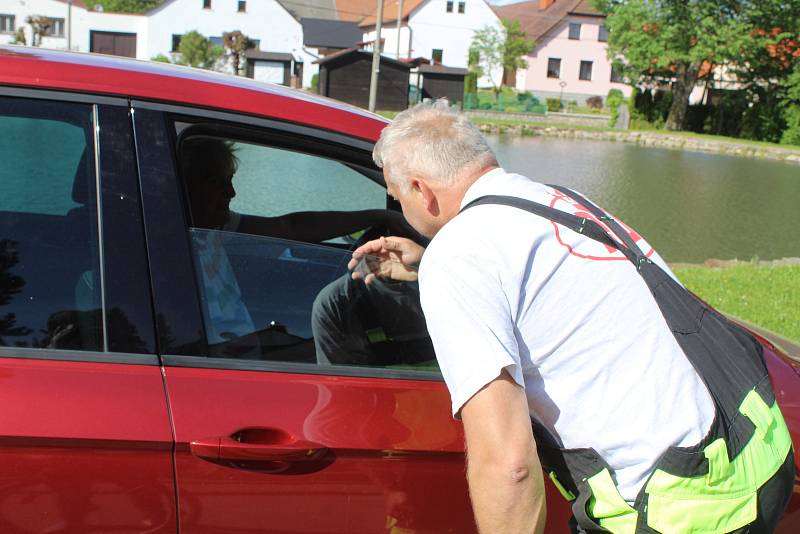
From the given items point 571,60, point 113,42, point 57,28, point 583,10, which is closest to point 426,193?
point 571,60

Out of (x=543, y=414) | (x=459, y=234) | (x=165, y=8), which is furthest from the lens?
(x=165, y=8)

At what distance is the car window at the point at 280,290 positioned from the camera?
6.73 ft

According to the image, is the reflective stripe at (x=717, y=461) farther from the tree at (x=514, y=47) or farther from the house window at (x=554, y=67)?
the house window at (x=554, y=67)

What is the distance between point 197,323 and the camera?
1.94 metres

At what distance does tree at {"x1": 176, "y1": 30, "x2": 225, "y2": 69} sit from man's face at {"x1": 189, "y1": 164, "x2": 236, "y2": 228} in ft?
192

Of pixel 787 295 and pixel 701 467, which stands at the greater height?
pixel 701 467

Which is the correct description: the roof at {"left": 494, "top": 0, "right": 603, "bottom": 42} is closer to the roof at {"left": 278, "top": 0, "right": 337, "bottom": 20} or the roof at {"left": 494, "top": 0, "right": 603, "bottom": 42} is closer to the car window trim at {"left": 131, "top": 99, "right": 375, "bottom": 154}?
the roof at {"left": 278, "top": 0, "right": 337, "bottom": 20}

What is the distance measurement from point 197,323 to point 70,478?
433mm

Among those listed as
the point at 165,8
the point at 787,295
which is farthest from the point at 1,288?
the point at 165,8

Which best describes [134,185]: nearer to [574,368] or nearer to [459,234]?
[459,234]

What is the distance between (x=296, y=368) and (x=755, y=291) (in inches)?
260

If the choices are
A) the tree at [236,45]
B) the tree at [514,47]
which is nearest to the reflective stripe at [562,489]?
the tree at [236,45]

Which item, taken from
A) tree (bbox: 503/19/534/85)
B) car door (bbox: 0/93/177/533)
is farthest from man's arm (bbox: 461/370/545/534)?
tree (bbox: 503/19/534/85)

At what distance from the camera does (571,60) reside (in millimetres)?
68812
